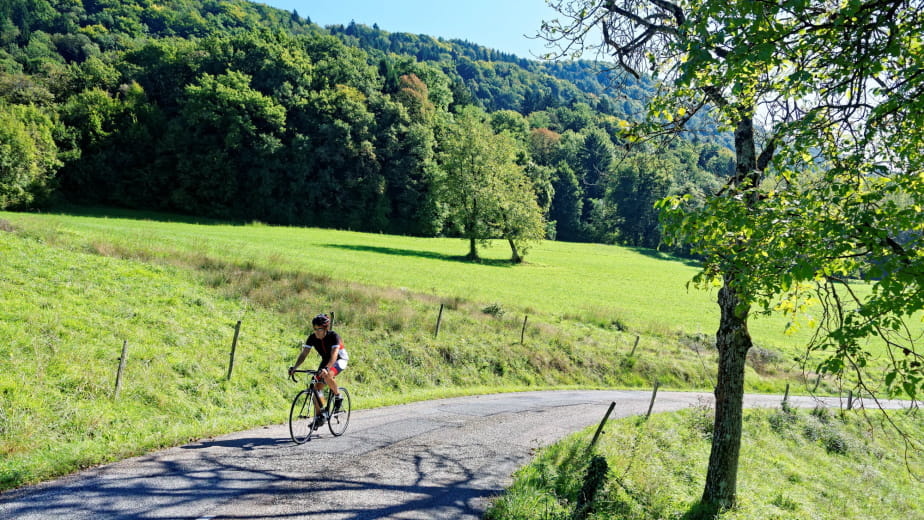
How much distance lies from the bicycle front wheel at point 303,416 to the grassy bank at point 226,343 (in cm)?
135

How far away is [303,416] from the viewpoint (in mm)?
9875

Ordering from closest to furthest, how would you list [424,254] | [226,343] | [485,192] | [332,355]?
[332,355] → [226,343] → [424,254] → [485,192]

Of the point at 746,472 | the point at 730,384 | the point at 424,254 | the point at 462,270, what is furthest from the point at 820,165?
the point at 424,254

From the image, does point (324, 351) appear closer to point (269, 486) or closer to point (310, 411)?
point (310, 411)

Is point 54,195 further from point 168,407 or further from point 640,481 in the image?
point 640,481

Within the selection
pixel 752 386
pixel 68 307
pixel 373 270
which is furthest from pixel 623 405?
pixel 373 270

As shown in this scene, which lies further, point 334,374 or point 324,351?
point 334,374

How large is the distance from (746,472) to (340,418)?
11334mm

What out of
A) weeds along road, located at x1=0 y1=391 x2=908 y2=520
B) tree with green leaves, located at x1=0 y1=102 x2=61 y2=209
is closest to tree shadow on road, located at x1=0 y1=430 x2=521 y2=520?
weeds along road, located at x1=0 y1=391 x2=908 y2=520

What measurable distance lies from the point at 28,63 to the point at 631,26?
3862 inches

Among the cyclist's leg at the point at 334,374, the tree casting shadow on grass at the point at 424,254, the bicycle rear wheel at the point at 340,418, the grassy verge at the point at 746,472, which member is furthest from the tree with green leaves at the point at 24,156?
the grassy verge at the point at 746,472

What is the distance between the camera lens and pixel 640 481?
10266 mm

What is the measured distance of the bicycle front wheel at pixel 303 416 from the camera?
973 cm

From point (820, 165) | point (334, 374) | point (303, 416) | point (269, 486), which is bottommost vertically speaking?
point (269, 486)
